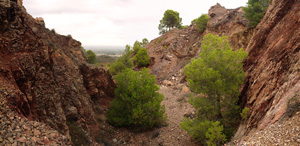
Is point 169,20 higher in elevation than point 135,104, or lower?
higher

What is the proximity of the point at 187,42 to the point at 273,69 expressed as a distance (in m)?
33.1

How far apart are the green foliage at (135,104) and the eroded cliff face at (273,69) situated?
760 cm

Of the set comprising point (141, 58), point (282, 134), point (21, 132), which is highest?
point (141, 58)

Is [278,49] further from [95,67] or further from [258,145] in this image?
[95,67]

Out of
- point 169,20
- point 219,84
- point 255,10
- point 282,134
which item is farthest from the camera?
point 169,20

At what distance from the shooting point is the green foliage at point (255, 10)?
2441cm

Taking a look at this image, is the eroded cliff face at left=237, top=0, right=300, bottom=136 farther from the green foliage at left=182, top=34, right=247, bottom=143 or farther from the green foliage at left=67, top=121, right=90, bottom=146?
the green foliage at left=67, top=121, right=90, bottom=146

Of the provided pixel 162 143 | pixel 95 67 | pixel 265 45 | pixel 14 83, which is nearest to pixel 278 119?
pixel 265 45

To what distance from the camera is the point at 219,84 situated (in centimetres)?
1278

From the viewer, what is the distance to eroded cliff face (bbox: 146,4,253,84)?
91.0ft

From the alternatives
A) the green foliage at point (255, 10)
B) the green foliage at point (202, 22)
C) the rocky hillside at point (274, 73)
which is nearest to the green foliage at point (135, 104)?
Answer: the rocky hillside at point (274, 73)

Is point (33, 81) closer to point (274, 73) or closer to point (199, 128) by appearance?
point (199, 128)

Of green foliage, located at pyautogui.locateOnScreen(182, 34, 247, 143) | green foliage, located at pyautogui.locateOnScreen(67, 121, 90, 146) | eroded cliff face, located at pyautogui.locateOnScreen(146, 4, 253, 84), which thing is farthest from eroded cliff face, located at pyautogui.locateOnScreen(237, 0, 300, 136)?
eroded cliff face, located at pyautogui.locateOnScreen(146, 4, 253, 84)

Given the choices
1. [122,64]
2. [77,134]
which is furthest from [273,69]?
[122,64]
